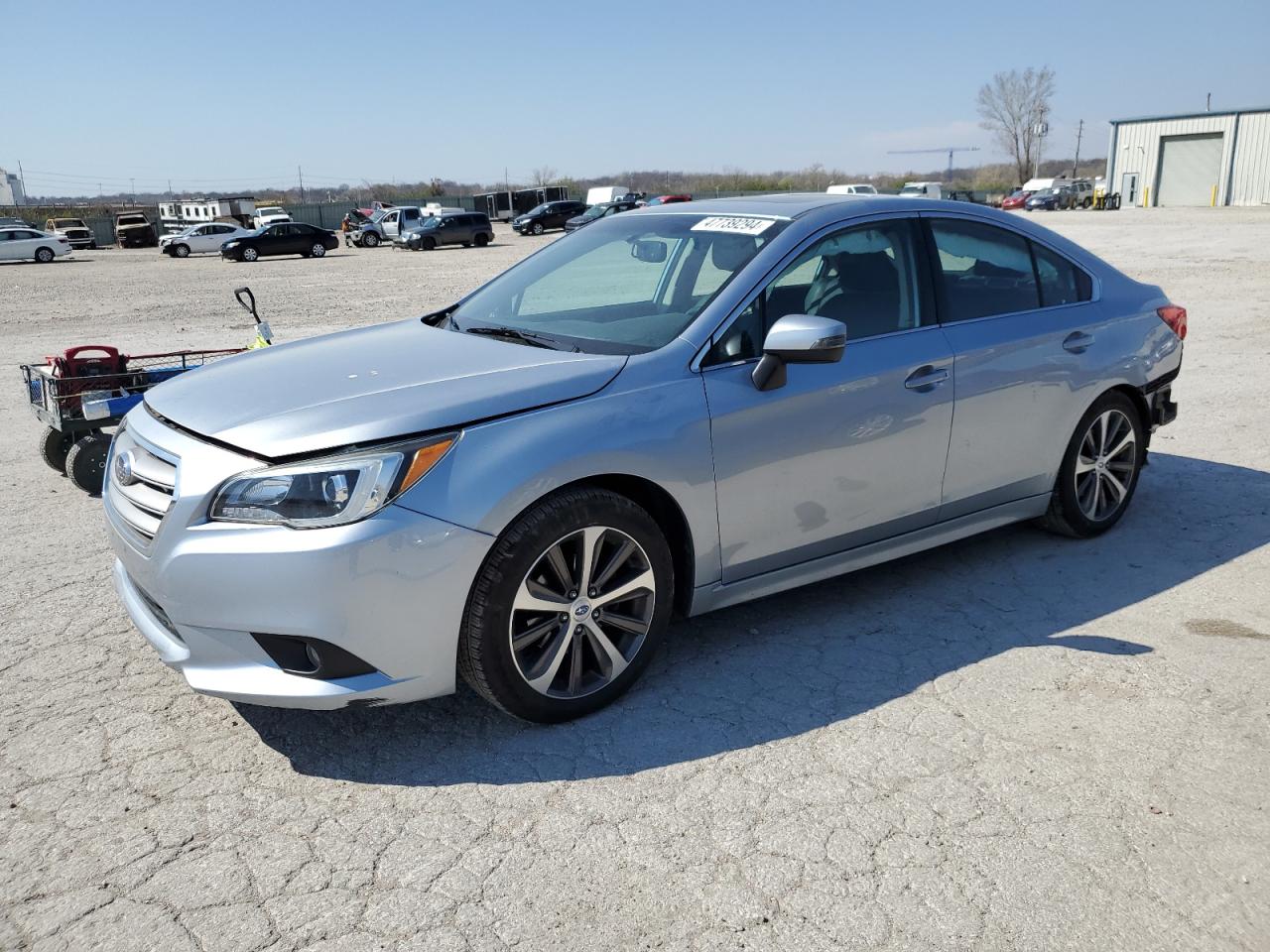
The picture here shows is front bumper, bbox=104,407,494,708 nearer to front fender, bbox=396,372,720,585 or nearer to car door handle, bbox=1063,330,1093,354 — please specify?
front fender, bbox=396,372,720,585

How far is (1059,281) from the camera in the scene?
520cm

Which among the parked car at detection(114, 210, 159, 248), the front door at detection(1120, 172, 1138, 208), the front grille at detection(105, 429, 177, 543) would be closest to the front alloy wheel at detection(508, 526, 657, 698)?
the front grille at detection(105, 429, 177, 543)

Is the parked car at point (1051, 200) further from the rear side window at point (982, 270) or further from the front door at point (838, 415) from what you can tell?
the front door at point (838, 415)

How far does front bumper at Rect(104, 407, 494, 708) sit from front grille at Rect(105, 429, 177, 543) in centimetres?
7

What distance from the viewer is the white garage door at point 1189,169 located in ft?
194

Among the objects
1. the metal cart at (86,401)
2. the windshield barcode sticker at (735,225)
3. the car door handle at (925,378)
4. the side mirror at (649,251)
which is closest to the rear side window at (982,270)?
the car door handle at (925,378)

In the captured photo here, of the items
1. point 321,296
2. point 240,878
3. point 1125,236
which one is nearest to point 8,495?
point 240,878

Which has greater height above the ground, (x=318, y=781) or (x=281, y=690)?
(x=281, y=690)

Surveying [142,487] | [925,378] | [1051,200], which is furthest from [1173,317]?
[1051,200]

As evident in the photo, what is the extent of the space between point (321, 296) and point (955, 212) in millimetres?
18420

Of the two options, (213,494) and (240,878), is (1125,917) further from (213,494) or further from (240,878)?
(213,494)

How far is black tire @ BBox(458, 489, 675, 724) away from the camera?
337cm

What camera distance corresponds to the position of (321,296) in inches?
841

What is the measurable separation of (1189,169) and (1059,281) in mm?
64953
